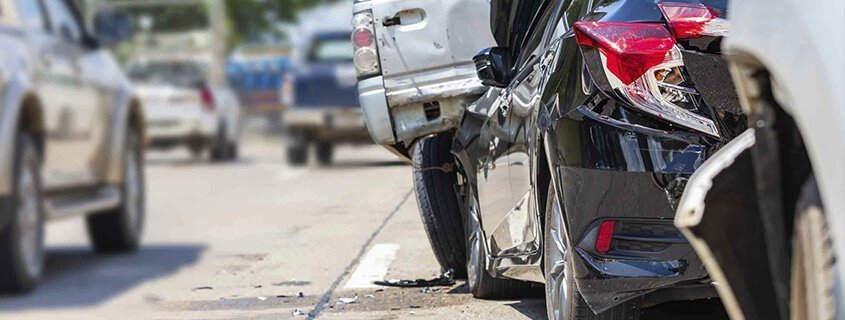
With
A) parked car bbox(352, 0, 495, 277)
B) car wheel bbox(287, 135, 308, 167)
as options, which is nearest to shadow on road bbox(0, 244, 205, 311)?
parked car bbox(352, 0, 495, 277)

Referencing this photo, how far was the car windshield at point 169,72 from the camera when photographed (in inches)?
1040

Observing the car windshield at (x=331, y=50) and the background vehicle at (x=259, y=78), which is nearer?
the car windshield at (x=331, y=50)

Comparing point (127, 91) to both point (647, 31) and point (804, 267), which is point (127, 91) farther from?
point (804, 267)

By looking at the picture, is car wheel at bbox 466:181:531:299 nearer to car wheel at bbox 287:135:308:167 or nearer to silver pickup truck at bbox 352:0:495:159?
silver pickup truck at bbox 352:0:495:159

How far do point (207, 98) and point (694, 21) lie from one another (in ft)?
70.7

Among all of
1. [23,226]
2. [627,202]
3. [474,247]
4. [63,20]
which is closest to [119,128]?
[63,20]

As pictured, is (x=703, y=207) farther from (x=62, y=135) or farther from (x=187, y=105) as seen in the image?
(x=187, y=105)

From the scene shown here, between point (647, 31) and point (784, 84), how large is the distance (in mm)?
1752

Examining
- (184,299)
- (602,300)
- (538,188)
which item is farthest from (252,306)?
(602,300)

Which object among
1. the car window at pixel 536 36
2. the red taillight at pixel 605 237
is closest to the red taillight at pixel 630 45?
the red taillight at pixel 605 237

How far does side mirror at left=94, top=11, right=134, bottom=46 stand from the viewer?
37.3 feet

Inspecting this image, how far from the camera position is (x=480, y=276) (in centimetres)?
712

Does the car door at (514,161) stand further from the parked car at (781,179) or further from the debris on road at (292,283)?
the parked car at (781,179)

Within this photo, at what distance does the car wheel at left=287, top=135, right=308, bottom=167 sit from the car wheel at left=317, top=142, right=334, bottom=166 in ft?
0.91
